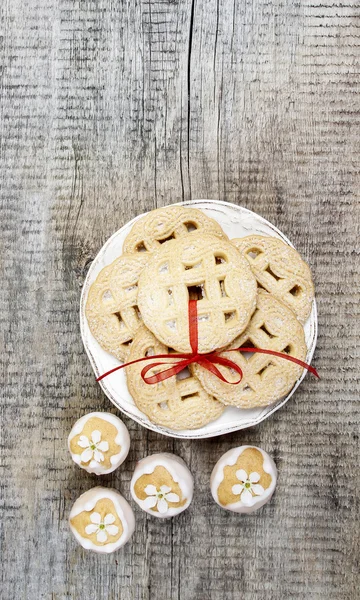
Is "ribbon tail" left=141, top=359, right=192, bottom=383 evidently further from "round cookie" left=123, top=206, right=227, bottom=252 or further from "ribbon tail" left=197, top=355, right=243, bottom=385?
"round cookie" left=123, top=206, right=227, bottom=252

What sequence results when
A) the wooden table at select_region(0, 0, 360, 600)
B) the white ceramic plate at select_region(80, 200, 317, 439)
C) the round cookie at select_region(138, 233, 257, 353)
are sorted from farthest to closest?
1. the wooden table at select_region(0, 0, 360, 600)
2. the white ceramic plate at select_region(80, 200, 317, 439)
3. the round cookie at select_region(138, 233, 257, 353)

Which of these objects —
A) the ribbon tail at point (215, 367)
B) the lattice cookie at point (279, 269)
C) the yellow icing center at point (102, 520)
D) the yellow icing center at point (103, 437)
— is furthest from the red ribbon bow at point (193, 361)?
the yellow icing center at point (102, 520)

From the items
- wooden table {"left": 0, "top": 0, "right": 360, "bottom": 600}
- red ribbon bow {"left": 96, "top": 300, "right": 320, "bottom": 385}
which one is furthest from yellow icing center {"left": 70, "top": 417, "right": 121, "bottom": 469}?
red ribbon bow {"left": 96, "top": 300, "right": 320, "bottom": 385}

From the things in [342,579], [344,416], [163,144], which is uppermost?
[163,144]

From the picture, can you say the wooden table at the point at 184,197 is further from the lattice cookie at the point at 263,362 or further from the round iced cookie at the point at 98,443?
the lattice cookie at the point at 263,362

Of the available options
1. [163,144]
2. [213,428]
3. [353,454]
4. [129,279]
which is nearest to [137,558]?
[213,428]

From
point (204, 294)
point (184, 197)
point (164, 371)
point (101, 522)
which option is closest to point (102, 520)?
point (101, 522)

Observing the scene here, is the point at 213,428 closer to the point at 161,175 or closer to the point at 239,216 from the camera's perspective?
the point at 239,216

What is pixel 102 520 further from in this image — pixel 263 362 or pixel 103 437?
pixel 263 362
